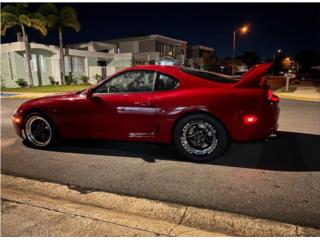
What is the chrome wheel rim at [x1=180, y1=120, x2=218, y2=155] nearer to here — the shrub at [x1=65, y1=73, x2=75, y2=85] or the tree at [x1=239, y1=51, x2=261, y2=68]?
the shrub at [x1=65, y1=73, x2=75, y2=85]

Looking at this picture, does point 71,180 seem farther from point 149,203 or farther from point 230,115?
point 230,115

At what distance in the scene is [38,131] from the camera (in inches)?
199

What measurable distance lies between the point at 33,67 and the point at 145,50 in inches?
891

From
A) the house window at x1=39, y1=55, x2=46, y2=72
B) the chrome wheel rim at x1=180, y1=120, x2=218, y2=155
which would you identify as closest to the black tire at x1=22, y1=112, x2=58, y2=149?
the chrome wheel rim at x1=180, y1=120, x2=218, y2=155

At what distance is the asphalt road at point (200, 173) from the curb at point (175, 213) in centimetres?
12

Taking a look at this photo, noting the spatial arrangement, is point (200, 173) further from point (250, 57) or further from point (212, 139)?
point (250, 57)

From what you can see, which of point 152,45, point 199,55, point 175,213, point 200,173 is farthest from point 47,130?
point 199,55

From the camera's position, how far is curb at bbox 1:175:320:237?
246cm

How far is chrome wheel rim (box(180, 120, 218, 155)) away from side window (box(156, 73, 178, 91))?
0.67m

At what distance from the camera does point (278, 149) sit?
15.7ft

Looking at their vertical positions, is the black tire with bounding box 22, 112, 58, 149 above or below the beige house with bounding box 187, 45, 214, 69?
below

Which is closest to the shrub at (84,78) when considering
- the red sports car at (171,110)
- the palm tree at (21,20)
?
the palm tree at (21,20)

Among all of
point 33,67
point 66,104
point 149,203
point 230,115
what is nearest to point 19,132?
point 66,104

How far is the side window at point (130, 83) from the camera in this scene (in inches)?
174
